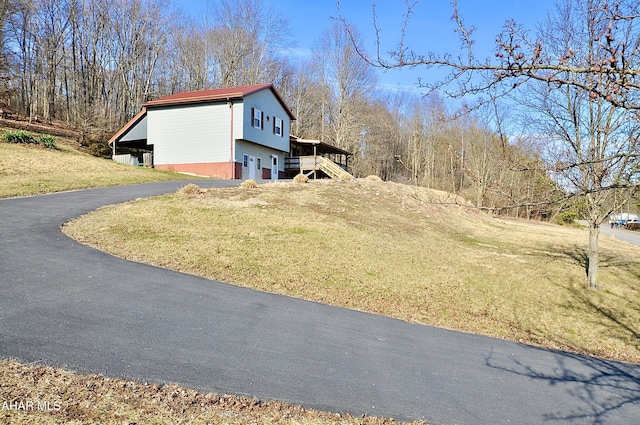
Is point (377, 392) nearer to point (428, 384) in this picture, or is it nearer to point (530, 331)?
point (428, 384)

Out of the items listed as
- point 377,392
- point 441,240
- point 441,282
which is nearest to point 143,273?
point 377,392

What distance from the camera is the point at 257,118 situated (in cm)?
2764

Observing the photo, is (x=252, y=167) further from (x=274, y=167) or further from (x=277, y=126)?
(x=277, y=126)

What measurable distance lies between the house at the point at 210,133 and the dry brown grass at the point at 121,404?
23.1m

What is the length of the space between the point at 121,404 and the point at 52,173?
19637 millimetres

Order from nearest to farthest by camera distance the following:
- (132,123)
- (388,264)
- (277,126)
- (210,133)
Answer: (388,264) → (210,133) → (132,123) → (277,126)

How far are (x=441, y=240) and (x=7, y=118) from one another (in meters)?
36.8

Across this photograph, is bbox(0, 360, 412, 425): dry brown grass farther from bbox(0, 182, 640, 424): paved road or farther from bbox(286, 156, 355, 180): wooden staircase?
bbox(286, 156, 355, 180): wooden staircase

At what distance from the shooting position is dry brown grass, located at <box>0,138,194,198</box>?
15375 mm

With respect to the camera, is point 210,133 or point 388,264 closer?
point 388,264

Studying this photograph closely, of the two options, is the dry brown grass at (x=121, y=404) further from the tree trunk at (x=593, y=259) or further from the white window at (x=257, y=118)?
the white window at (x=257, y=118)

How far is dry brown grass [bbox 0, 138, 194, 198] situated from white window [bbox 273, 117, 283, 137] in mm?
9329

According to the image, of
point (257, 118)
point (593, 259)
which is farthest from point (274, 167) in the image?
point (593, 259)

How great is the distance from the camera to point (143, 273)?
6875mm
